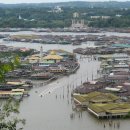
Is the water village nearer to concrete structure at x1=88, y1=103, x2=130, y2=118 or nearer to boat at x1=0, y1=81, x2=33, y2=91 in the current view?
boat at x1=0, y1=81, x2=33, y2=91

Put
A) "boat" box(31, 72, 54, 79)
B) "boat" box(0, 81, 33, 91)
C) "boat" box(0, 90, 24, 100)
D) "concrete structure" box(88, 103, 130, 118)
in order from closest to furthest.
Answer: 1. "concrete structure" box(88, 103, 130, 118)
2. "boat" box(0, 90, 24, 100)
3. "boat" box(0, 81, 33, 91)
4. "boat" box(31, 72, 54, 79)

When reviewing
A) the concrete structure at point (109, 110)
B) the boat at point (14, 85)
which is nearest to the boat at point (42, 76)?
the boat at point (14, 85)

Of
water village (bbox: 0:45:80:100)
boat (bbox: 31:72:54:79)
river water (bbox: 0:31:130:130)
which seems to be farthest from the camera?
boat (bbox: 31:72:54:79)

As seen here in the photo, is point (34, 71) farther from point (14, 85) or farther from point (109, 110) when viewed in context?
point (109, 110)

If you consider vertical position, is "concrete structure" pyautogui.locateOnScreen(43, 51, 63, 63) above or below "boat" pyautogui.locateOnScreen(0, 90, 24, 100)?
below

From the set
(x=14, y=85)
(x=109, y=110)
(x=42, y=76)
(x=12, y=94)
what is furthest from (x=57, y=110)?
(x=42, y=76)

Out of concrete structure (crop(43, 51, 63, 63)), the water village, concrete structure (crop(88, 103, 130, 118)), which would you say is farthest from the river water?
concrete structure (crop(43, 51, 63, 63))

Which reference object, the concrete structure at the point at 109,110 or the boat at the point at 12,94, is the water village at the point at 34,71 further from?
the concrete structure at the point at 109,110

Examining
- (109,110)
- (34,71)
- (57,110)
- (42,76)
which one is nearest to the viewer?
(109,110)

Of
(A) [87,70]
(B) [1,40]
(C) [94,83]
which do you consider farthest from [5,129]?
(B) [1,40]
